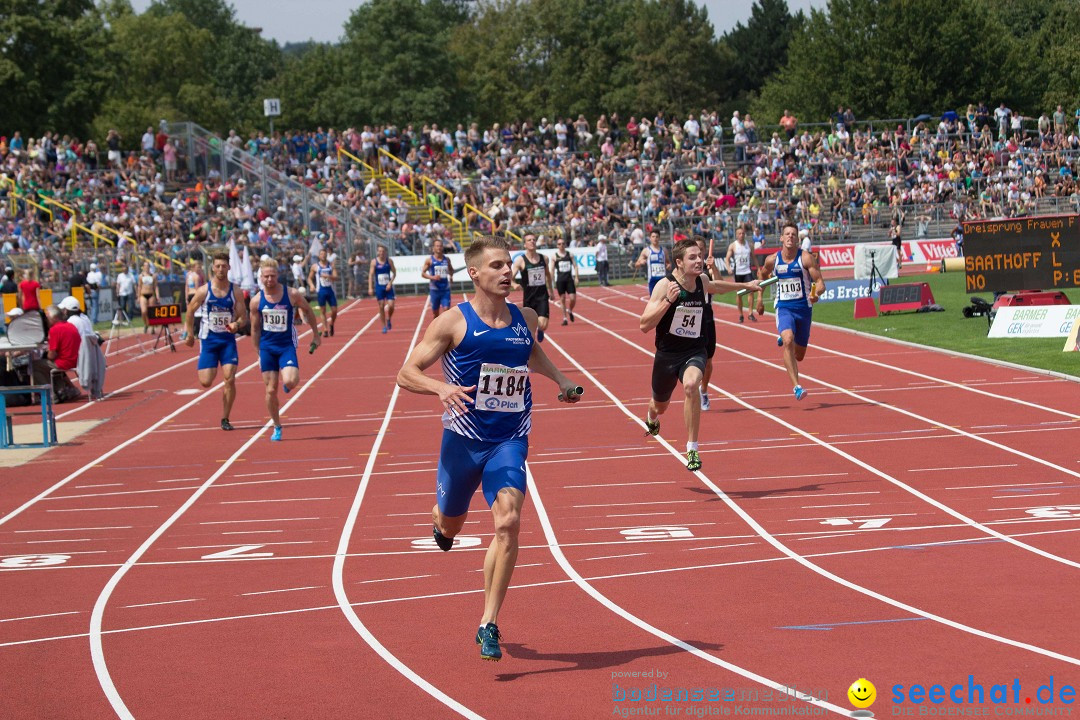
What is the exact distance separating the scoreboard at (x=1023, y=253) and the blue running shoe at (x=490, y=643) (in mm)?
17203

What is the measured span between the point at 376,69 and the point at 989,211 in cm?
4174

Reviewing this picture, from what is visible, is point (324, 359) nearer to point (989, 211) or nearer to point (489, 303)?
point (489, 303)

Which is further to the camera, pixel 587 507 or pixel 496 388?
pixel 587 507

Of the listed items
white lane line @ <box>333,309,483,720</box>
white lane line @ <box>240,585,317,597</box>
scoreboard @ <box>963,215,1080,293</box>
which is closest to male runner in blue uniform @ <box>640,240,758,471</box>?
white lane line @ <box>333,309,483,720</box>

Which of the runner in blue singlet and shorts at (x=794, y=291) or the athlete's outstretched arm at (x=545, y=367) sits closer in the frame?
the athlete's outstretched arm at (x=545, y=367)

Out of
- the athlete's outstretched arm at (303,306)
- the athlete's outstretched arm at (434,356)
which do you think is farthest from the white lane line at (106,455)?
the athlete's outstretched arm at (434,356)

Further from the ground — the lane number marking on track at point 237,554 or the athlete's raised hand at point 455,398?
the athlete's raised hand at point 455,398

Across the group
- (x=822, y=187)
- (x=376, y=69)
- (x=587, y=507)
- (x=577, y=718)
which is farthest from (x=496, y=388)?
(x=376, y=69)

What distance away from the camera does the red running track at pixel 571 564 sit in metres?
6.11

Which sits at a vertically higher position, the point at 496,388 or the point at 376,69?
the point at 376,69

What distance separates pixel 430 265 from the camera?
Answer: 88.0 feet

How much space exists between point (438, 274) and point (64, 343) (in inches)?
367

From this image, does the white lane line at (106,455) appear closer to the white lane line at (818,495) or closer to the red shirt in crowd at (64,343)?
the red shirt in crowd at (64,343)

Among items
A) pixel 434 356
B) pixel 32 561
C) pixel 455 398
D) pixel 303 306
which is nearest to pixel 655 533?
pixel 434 356
